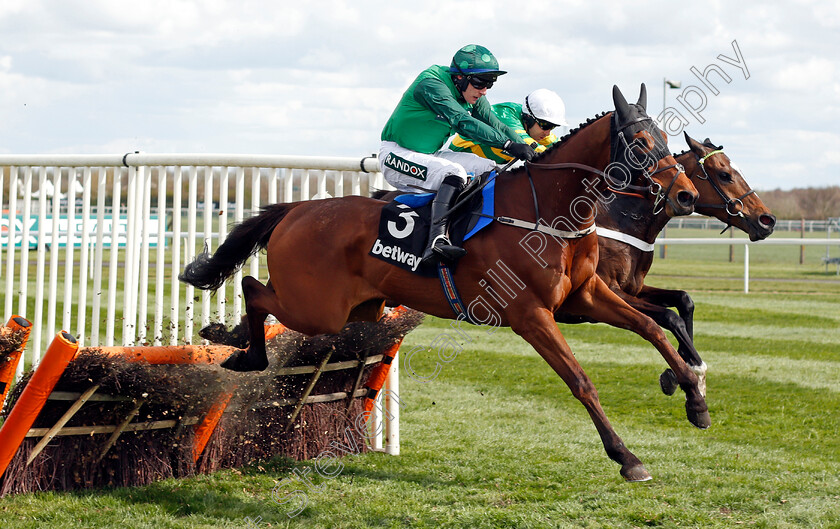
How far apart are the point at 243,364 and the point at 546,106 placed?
235 centimetres

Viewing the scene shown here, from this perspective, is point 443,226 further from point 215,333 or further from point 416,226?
point 215,333

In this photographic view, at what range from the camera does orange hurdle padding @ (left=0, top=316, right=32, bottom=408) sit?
4043 mm

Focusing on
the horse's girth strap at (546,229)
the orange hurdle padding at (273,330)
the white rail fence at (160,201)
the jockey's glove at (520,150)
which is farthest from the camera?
the white rail fence at (160,201)

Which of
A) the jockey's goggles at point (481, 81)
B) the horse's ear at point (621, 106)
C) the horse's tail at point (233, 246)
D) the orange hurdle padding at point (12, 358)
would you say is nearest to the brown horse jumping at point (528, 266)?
the horse's ear at point (621, 106)

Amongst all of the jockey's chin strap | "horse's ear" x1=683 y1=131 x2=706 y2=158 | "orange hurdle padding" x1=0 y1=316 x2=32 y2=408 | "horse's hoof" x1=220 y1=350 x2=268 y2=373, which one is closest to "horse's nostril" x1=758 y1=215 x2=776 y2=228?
the jockey's chin strap

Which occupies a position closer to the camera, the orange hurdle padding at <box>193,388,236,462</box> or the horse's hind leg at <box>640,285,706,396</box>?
the horse's hind leg at <box>640,285,706,396</box>

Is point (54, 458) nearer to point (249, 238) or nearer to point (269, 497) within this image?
point (269, 497)

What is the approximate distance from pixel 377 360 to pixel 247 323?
0.88 metres

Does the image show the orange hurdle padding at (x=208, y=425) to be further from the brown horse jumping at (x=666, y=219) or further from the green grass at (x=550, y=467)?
the brown horse jumping at (x=666, y=219)

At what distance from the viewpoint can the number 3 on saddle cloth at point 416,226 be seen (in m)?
4.14

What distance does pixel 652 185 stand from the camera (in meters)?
4.01

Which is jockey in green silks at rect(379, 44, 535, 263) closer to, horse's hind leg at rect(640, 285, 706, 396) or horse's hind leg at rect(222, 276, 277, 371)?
horse's hind leg at rect(222, 276, 277, 371)

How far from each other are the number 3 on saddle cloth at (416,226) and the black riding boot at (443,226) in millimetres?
56

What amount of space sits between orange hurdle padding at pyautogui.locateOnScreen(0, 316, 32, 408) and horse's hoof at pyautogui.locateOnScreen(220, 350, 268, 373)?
0.96m
